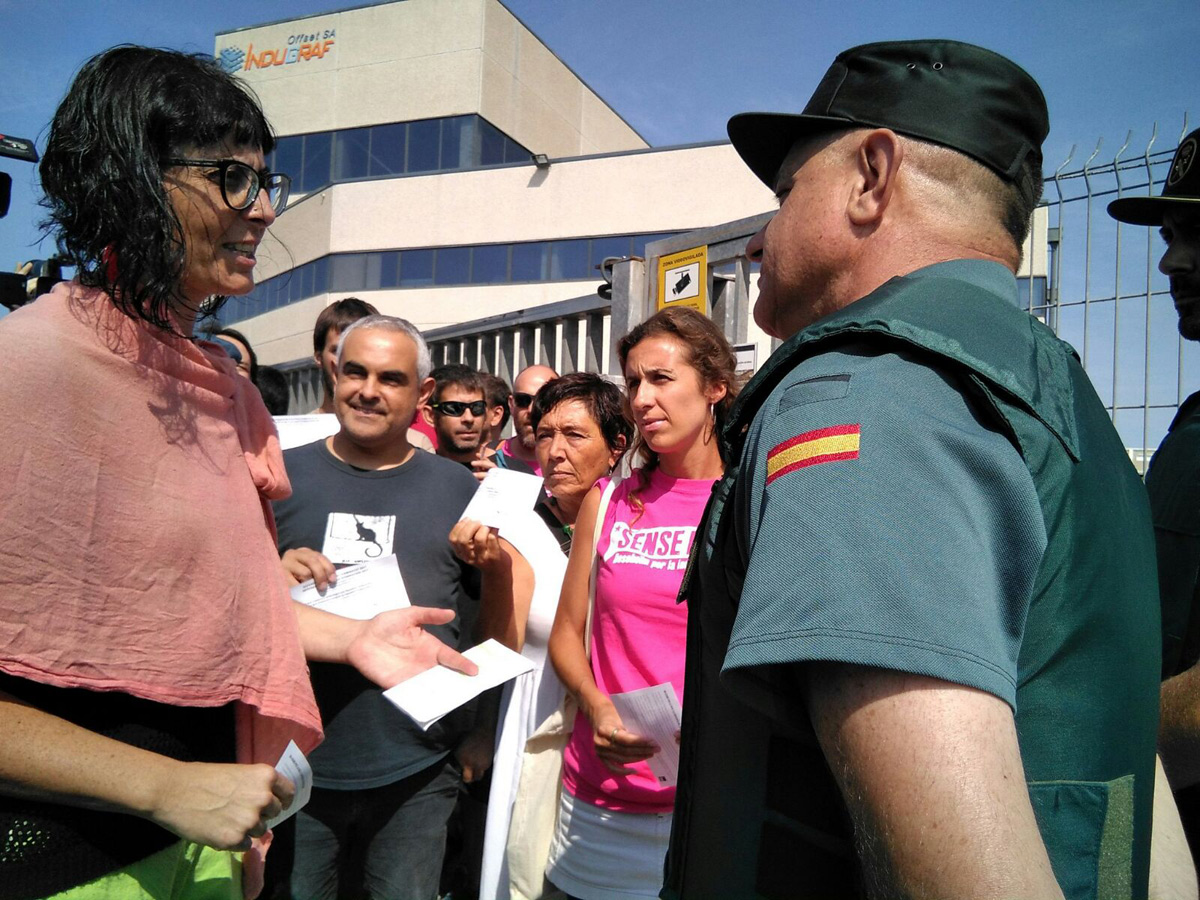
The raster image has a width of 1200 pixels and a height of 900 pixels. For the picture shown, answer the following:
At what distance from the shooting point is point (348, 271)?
71.3 feet

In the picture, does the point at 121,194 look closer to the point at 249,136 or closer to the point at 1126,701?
the point at 249,136

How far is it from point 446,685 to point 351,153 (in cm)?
2473

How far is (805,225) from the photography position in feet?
4.33

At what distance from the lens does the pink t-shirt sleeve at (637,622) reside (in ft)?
8.68

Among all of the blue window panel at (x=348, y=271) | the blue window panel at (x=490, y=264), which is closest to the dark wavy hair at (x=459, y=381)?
the blue window panel at (x=490, y=264)

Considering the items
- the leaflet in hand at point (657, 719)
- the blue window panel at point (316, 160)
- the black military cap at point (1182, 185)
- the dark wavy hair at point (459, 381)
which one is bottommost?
the leaflet in hand at point (657, 719)

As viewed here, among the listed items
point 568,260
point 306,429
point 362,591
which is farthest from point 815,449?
point 568,260

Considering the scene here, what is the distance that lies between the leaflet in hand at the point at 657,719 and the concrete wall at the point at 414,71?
22.8 metres

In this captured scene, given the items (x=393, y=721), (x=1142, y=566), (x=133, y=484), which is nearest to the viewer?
(x=1142, y=566)

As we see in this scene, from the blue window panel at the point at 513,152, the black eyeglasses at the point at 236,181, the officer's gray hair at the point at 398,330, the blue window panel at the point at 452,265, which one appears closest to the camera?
the black eyeglasses at the point at 236,181

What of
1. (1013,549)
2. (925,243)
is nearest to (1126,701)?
(1013,549)

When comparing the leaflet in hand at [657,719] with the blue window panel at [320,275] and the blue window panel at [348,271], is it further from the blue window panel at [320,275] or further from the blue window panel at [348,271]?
the blue window panel at [320,275]

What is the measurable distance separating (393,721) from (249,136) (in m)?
2.10

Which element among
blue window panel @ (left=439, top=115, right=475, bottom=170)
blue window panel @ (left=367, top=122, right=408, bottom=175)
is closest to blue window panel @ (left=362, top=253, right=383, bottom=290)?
blue window panel @ (left=439, top=115, right=475, bottom=170)
